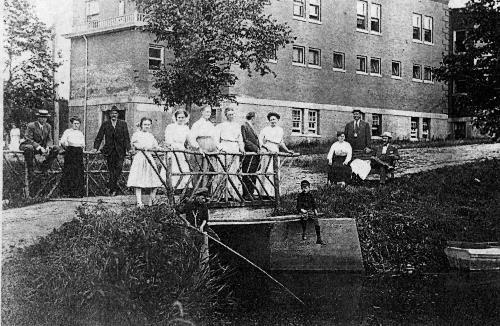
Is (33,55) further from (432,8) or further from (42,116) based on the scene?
(432,8)

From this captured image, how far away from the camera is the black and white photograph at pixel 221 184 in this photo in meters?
9.22

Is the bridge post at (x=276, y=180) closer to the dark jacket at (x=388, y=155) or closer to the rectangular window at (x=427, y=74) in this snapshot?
the dark jacket at (x=388, y=155)

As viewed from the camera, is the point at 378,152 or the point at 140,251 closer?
the point at 140,251

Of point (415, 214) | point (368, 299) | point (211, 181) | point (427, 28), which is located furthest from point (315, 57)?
point (368, 299)

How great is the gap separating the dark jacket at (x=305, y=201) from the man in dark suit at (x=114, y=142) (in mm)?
3553

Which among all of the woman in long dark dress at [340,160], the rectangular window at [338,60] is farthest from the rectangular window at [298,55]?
the woman in long dark dress at [340,160]

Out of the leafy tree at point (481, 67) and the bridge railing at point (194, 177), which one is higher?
the leafy tree at point (481, 67)

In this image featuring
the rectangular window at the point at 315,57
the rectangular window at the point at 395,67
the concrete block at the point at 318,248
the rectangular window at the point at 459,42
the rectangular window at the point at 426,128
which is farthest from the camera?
the rectangular window at the point at 395,67

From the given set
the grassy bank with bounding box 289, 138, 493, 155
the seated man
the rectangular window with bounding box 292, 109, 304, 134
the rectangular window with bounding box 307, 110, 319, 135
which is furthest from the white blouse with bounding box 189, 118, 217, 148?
the rectangular window with bounding box 292, 109, 304, 134

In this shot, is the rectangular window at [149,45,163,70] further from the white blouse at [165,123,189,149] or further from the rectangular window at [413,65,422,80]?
the rectangular window at [413,65,422,80]

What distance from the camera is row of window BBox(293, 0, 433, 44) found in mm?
25938


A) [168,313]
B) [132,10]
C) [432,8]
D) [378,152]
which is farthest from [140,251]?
[432,8]

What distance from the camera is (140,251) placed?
9.35 meters

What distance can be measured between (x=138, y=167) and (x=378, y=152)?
6532 mm
